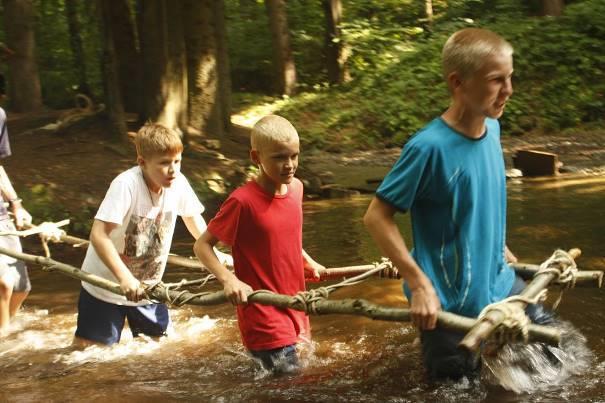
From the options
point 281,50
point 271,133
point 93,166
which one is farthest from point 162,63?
point 281,50

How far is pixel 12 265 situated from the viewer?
5891 millimetres

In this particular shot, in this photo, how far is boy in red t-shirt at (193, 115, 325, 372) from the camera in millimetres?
4223

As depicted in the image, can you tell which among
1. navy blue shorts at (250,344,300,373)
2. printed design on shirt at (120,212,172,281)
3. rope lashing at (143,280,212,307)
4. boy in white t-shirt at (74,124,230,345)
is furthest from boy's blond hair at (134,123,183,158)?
navy blue shorts at (250,344,300,373)

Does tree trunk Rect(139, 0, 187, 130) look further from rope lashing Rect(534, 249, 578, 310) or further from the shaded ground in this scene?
rope lashing Rect(534, 249, 578, 310)

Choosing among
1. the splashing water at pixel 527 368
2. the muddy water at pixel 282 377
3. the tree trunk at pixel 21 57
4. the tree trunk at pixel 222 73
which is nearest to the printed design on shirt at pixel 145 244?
the muddy water at pixel 282 377

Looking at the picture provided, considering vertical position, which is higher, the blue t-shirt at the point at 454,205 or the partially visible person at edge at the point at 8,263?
the blue t-shirt at the point at 454,205

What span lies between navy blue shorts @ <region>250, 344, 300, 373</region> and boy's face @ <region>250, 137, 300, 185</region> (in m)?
0.90

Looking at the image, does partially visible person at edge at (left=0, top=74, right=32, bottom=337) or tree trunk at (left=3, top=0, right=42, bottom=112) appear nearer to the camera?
partially visible person at edge at (left=0, top=74, right=32, bottom=337)

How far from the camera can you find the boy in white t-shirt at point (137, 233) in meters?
4.67

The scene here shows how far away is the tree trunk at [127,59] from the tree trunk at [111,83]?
89 cm

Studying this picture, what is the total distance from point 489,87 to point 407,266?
2.65 ft

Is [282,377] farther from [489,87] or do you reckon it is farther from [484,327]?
[489,87]

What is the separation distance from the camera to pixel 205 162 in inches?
472

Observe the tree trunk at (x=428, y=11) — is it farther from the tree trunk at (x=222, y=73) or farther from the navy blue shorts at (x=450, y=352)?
the navy blue shorts at (x=450, y=352)
